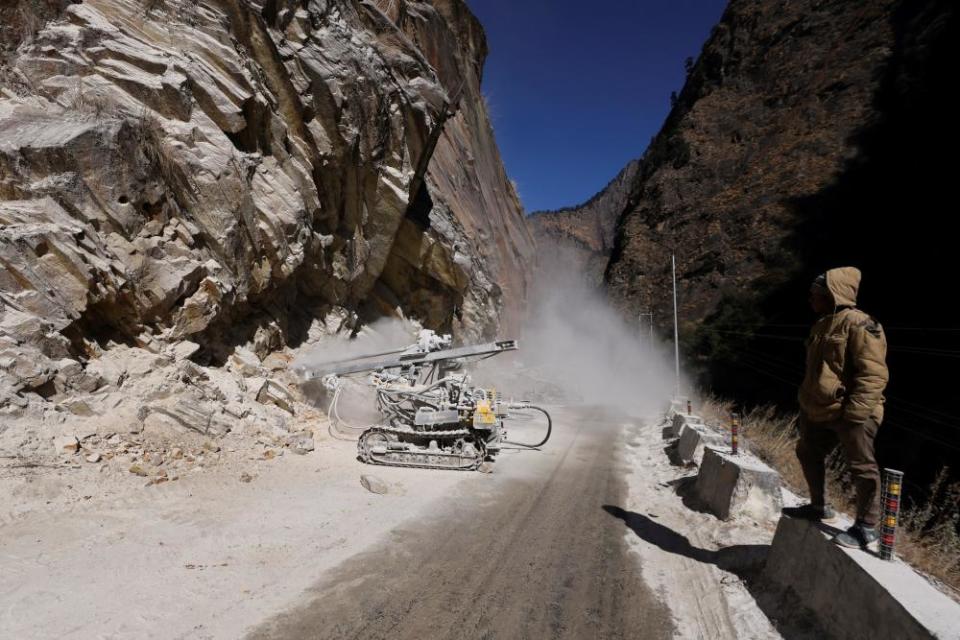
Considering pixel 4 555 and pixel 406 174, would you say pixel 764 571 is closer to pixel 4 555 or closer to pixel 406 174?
pixel 4 555

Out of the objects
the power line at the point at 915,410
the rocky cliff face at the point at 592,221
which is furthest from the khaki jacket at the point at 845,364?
the rocky cliff face at the point at 592,221

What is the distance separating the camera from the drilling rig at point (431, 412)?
7672mm

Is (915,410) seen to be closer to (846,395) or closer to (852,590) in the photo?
(846,395)

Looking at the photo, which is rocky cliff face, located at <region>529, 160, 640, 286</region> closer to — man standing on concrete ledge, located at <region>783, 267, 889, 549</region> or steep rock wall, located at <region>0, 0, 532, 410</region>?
steep rock wall, located at <region>0, 0, 532, 410</region>

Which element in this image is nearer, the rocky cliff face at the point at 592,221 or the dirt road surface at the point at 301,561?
the dirt road surface at the point at 301,561

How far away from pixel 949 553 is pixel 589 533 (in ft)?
10.8

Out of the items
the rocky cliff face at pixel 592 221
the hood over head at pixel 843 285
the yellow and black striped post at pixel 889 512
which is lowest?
the yellow and black striped post at pixel 889 512

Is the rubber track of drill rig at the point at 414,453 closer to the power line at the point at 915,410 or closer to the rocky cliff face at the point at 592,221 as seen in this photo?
the power line at the point at 915,410

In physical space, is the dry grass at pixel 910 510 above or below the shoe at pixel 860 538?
below

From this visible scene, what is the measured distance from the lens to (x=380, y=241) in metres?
13.5

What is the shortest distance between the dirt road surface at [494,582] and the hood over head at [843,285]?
2633mm

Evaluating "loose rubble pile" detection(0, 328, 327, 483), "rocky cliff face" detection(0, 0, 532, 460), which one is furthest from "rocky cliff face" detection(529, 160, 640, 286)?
"loose rubble pile" detection(0, 328, 327, 483)

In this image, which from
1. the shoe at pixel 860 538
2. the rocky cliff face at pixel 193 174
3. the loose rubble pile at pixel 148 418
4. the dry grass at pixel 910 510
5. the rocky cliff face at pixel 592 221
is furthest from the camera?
the rocky cliff face at pixel 592 221

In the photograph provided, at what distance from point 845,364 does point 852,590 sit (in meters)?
1.42
